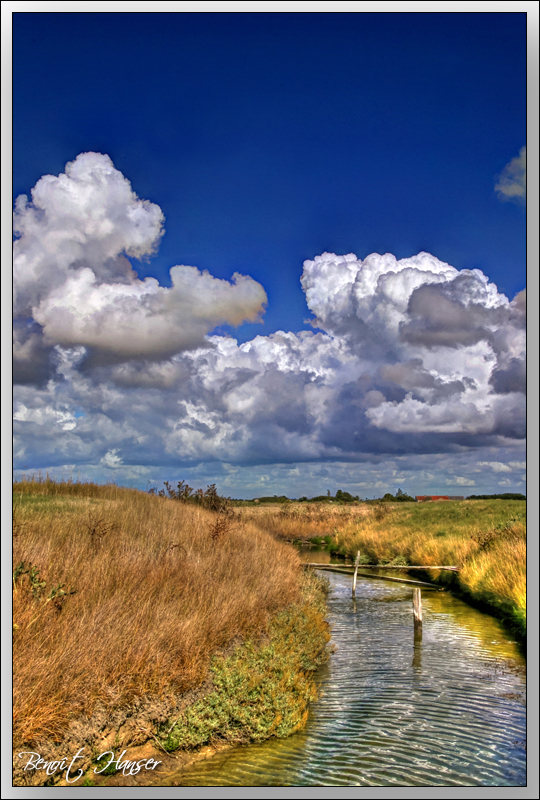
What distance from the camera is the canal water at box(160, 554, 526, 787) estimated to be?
6512 millimetres

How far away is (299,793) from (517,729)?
6.36 meters

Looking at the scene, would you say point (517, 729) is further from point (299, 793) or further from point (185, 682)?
point (299, 793)

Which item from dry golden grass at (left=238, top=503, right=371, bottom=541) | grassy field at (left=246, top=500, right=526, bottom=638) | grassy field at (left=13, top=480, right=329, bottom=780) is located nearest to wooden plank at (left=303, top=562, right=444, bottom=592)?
grassy field at (left=246, top=500, right=526, bottom=638)

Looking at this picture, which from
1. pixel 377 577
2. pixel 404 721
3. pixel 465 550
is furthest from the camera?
pixel 377 577

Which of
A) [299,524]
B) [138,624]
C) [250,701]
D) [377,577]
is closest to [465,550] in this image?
[377,577]

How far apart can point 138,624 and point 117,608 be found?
42 cm

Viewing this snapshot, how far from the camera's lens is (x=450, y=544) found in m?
23.7

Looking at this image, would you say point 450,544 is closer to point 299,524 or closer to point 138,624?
point 138,624

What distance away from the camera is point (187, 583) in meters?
10.1

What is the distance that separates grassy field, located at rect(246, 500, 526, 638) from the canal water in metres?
2.01

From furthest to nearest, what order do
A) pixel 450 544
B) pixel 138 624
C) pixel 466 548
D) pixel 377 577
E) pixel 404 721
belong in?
pixel 377 577
pixel 450 544
pixel 466 548
pixel 404 721
pixel 138 624

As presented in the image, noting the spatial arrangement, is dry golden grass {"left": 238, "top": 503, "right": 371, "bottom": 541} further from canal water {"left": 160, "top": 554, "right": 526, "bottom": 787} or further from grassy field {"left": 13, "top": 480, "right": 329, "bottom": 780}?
grassy field {"left": 13, "top": 480, "right": 329, "bottom": 780}

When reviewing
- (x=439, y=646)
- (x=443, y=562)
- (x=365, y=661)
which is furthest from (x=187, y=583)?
(x=443, y=562)

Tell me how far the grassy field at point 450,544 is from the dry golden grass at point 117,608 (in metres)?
6.90
